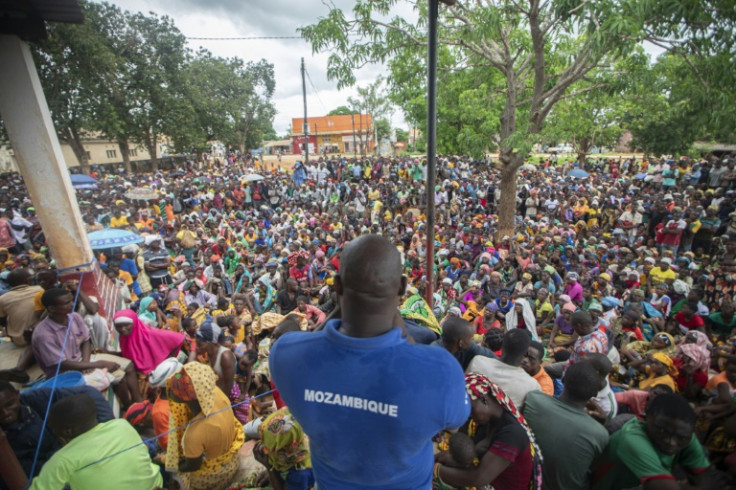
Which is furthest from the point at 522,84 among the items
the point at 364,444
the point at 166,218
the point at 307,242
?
the point at 166,218

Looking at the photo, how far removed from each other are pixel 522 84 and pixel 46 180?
9.69 metres

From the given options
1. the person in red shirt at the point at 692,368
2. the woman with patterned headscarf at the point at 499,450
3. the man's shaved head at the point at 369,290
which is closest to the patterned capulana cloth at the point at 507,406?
the woman with patterned headscarf at the point at 499,450

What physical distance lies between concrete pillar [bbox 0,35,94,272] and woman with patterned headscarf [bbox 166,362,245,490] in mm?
3489

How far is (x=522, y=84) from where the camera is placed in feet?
30.6

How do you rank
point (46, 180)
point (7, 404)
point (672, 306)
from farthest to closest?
point (672, 306), point (46, 180), point (7, 404)

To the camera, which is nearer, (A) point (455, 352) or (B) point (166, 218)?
(A) point (455, 352)

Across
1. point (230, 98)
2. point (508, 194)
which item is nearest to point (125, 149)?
point (230, 98)

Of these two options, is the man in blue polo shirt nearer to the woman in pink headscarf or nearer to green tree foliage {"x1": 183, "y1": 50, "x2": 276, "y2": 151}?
the woman in pink headscarf

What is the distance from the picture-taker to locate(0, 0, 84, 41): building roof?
4027 millimetres

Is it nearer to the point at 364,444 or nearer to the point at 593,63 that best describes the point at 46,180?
the point at 364,444

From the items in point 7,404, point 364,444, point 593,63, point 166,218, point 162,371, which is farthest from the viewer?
point 166,218

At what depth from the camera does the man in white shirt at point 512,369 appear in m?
2.49

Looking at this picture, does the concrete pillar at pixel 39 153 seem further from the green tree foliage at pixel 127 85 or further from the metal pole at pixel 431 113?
the green tree foliage at pixel 127 85

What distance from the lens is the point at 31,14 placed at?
420cm
